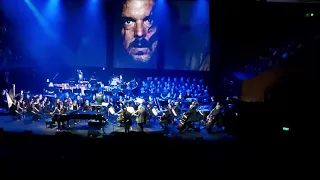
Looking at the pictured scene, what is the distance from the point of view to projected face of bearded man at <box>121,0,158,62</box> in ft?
59.9

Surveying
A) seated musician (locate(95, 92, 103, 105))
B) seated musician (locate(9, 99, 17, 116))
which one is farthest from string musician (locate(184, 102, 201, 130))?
seated musician (locate(9, 99, 17, 116))

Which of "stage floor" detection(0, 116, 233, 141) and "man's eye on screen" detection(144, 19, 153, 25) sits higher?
"man's eye on screen" detection(144, 19, 153, 25)

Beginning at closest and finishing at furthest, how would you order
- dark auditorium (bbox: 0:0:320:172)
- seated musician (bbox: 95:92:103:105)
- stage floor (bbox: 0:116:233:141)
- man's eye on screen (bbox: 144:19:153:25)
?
stage floor (bbox: 0:116:233:141) < dark auditorium (bbox: 0:0:320:172) < seated musician (bbox: 95:92:103:105) < man's eye on screen (bbox: 144:19:153:25)

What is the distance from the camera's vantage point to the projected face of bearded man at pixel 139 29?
18.2 meters

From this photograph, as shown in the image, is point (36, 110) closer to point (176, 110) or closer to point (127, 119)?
point (127, 119)

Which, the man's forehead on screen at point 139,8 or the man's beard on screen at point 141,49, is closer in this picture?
the man's forehead on screen at point 139,8

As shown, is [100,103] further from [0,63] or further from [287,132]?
[287,132]

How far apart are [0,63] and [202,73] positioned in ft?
32.0

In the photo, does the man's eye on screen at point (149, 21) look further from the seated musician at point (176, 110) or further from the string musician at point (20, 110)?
the string musician at point (20, 110)

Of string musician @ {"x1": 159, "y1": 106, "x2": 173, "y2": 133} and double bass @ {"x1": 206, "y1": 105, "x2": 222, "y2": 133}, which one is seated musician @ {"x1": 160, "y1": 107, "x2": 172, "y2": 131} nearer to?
string musician @ {"x1": 159, "y1": 106, "x2": 173, "y2": 133}

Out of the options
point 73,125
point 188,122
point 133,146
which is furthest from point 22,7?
point 133,146

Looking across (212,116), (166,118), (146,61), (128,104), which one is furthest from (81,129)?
(146,61)

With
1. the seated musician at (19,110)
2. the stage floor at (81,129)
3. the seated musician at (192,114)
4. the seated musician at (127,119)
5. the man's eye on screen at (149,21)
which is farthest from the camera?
the man's eye on screen at (149,21)

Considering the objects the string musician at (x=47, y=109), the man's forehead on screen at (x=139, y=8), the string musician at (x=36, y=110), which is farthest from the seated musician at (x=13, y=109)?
the man's forehead on screen at (x=139, y=8)
